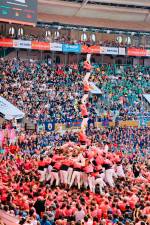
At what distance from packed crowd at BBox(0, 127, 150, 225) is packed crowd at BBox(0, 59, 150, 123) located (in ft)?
24.3

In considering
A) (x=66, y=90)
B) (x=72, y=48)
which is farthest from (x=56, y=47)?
(x=66, y=90)

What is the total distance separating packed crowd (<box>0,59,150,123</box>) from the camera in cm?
3806

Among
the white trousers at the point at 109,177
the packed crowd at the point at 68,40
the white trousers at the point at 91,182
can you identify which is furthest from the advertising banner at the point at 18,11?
the white trousers at the point at 91,182

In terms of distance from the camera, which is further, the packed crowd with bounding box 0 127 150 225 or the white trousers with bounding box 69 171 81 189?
the white trousers with bounding box 69 171 81 189

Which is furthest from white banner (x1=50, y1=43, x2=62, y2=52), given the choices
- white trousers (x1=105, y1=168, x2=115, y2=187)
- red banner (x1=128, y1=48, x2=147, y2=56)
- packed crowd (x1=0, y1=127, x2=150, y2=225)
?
white trousers (x1=105, y1=168, x2=115, y2=187)

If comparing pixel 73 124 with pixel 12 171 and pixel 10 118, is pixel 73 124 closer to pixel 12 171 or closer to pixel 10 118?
pixel 10 118

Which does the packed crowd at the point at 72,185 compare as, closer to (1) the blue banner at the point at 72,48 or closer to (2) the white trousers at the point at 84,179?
(2) the white trousers at the point at 84,179

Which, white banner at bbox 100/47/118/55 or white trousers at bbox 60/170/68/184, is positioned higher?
white banner at bbox 100/47/118/55

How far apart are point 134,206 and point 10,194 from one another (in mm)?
3972

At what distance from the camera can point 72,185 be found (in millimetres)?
19797

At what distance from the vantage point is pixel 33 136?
30594mm

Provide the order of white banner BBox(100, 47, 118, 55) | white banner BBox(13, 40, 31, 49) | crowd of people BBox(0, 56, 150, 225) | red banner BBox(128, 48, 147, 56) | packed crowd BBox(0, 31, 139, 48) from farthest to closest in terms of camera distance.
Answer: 1. red banner BBox(128, 48, 147, 56)
2. white banner BBox(100, 47, 118, 55)
3. packed crowd BBox(0, 31, 139, 48)
4. white banner BBox(13, 40, 31, 49)
5. crowd of people BBox(0, 56, 150, 225)

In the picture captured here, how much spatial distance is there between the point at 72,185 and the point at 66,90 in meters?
23.7

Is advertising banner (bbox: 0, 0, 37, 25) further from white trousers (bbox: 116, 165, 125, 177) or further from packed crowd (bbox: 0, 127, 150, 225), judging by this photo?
white trousers (bbox: 116, 165, 125, 177)
